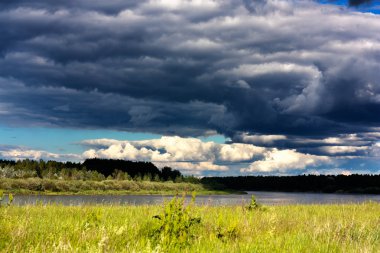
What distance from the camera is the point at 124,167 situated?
172 metres

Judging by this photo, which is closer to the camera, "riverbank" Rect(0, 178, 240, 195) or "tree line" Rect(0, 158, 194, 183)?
"riverbank" Rect(0, 178, 240, 195)

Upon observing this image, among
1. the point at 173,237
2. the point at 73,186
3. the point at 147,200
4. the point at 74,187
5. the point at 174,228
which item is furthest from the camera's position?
the point at 74,187

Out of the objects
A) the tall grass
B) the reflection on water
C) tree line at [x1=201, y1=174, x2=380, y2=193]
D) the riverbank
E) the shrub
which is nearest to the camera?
the shrub

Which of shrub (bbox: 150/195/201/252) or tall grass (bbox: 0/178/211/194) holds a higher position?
shrub (bbox: 150/195/201/252)

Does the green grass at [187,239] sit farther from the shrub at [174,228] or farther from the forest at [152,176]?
the forest at [152,176]

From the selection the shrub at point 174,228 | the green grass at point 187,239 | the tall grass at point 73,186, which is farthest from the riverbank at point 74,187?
the shrub at point 174,228

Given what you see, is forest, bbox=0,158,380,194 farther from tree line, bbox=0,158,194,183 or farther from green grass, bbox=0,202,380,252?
green grass, bbox=0,202,380,252

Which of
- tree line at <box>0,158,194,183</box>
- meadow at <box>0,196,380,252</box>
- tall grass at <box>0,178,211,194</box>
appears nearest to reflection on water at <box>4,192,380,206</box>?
meadow at <box>0,196,380,252</box>

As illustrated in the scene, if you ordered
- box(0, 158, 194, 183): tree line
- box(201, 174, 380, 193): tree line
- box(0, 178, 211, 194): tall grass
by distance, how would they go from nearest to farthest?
box(0, 178, 211, 194): tall grass → box(0, 158, 194, 183): tree line → box(201, 174, 380, 193): tree line

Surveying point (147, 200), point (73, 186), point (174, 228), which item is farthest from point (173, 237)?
point (73, 186)

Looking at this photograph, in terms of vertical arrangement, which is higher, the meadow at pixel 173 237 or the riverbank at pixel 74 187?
the meadow at pixel 173 237

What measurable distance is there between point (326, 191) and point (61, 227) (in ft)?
582

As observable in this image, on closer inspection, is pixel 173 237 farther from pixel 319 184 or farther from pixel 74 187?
pixel 319 184

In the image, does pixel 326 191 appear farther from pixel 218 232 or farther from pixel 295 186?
pixel 218 232
